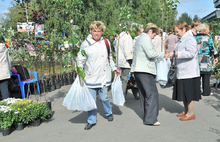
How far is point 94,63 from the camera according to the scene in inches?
154

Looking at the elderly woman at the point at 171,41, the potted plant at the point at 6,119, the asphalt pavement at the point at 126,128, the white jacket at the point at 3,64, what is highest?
the elderly woman at the point at 171,41

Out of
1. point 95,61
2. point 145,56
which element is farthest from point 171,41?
point 95,61

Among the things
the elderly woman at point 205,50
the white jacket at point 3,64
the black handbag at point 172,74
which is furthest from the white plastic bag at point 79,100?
the elderly woman at point 205,50

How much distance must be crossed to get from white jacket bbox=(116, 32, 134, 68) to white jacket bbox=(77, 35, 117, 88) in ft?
5.22

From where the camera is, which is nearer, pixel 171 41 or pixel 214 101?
pixel 214 101

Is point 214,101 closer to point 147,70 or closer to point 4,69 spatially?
point 147,70

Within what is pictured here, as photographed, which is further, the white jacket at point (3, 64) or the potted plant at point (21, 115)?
the white jacket at point (3, 64)

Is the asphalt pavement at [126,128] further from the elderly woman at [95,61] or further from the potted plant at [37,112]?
the elderly woman at [95,61]

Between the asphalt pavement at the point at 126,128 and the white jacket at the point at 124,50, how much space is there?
1.17 metres

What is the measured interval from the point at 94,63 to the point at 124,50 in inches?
72.9

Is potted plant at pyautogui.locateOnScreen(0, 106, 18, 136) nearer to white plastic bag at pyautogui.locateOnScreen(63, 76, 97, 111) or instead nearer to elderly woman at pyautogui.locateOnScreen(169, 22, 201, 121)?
white plastic bag at pyautogui.locateOnScreen(63, 76, 97, 111)

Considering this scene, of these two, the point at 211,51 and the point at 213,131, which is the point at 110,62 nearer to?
the point at 213,131

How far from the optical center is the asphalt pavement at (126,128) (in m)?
3.52

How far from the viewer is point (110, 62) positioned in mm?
4258
